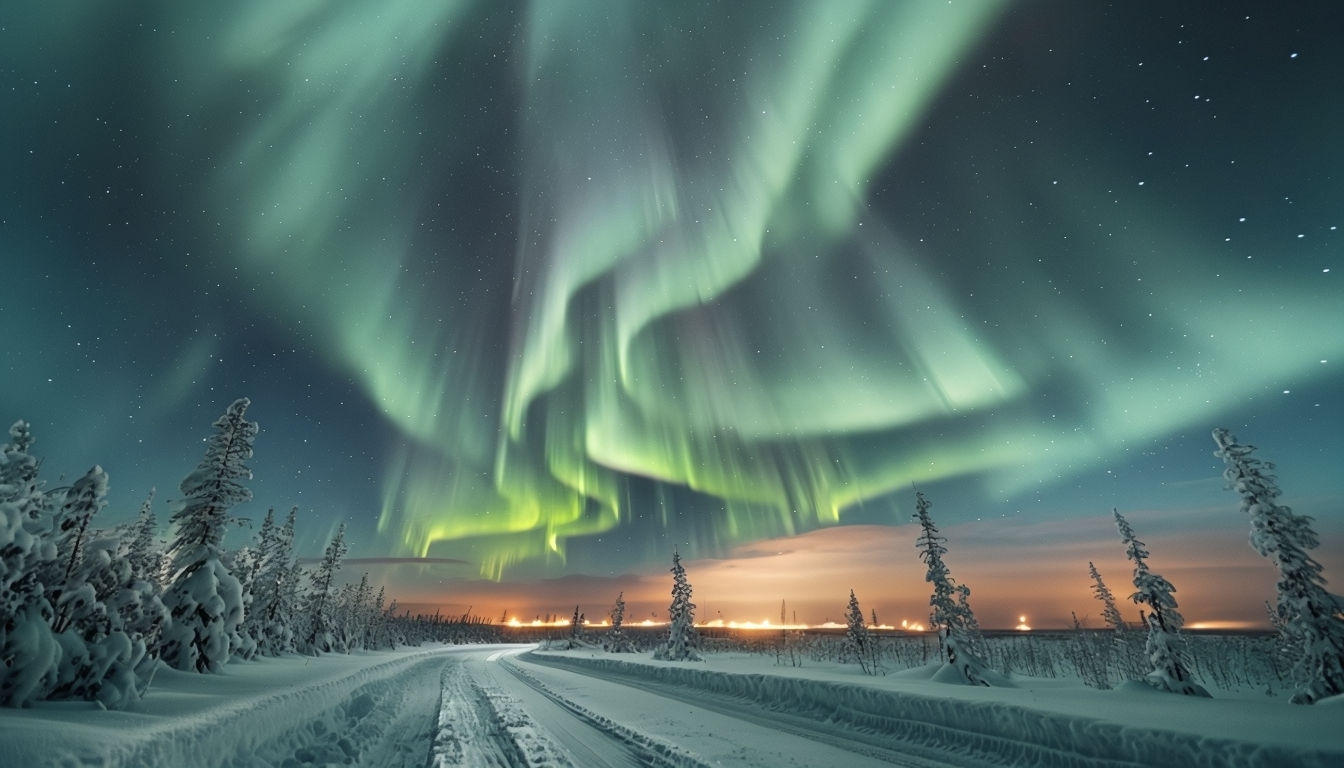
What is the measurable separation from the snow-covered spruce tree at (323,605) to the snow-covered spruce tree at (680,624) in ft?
122

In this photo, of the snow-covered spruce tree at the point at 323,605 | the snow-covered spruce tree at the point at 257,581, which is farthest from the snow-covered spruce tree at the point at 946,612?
the snow-covered spruce tree at the point at 323,605

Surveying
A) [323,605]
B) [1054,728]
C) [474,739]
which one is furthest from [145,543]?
[1054,728]

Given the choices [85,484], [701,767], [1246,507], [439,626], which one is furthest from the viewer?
[439,626]

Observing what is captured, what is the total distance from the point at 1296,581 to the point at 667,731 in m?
28.8

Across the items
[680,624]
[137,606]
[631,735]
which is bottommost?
[680,624]

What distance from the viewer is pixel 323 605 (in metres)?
58.1

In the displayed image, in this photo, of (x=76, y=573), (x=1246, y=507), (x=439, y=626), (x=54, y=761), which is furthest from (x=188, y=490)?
(x=439, y=626)

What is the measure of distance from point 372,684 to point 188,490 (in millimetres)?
13586

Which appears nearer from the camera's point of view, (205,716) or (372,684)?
(205,716)

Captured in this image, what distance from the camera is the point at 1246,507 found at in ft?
75.0

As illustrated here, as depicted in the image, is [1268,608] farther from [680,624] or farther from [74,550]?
[74,550]

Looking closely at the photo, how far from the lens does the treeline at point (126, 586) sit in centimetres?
981

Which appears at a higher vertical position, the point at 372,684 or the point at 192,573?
the point at 192,573

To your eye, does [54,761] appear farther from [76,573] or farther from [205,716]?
[76,573]
